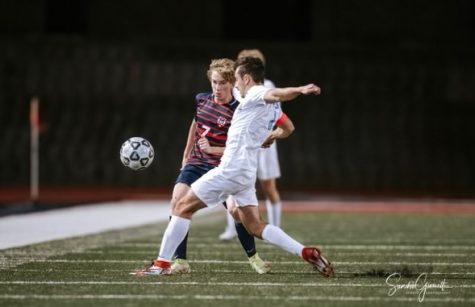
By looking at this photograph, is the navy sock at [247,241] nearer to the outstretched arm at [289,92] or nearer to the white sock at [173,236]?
the white sock at [173,236]

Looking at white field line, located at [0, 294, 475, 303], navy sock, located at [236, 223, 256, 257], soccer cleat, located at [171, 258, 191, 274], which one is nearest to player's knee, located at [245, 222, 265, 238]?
navy sock, located at [236, 223, 256, 257]

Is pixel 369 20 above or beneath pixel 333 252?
above

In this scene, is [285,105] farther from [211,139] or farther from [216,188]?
[216,188]

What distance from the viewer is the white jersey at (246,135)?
24.2 ft

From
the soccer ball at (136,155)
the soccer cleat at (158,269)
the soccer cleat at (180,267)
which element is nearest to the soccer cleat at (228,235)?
the soccer ball at (136,155)

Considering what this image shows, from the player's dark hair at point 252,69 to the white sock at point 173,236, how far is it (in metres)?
1.30

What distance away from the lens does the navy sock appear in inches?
317

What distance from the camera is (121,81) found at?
2570cm

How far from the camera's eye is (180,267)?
7.79 metres

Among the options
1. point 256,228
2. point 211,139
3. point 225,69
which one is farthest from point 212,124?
point 256,228

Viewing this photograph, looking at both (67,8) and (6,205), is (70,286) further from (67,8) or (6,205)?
(67,8)

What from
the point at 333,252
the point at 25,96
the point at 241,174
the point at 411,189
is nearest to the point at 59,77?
the point at 25,96

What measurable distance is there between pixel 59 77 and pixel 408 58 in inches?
391

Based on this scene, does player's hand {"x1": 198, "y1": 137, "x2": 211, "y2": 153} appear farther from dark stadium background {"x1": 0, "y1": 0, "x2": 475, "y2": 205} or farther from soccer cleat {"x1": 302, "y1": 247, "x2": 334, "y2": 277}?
dark stadium background {"x1": 0, "y1": 0, "x2": 475, "y2": 205}
